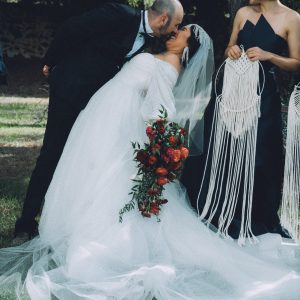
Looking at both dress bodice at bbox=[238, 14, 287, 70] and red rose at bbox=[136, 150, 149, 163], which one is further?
dress bodice at bbox=[238, 14, 287, 70]

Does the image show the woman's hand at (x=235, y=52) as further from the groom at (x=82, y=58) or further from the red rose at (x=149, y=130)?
the red rose at (x=149, y=130)

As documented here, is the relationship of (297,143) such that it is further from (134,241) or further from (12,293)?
(12,293)

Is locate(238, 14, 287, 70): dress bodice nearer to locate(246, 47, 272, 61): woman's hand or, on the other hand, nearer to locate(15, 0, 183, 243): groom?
locate(246, 47, 272, 61): woman's hand

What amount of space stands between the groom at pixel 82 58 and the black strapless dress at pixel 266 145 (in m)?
0.61

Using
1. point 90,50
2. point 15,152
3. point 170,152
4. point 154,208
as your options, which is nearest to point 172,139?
point 170,152

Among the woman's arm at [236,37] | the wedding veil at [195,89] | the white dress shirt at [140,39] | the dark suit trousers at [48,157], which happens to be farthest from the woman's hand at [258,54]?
the dark suit trousers at [48,157]

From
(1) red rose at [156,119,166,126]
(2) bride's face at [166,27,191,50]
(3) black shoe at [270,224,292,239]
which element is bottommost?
(3) black shoe at [270,224,292,239]

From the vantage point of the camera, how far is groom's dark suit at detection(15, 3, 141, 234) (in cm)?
463

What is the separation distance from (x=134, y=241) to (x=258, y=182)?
1155mm

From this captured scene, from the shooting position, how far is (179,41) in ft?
15.3

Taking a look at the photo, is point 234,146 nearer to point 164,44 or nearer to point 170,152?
point 170,152

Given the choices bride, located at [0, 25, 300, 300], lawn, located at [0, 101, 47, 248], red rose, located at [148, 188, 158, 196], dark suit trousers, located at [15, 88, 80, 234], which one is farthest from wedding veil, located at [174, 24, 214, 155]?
lawn, located at [0, 101, 47, 248]

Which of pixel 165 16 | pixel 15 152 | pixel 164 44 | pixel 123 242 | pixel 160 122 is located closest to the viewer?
pixel 123 242

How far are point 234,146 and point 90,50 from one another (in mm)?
1293
